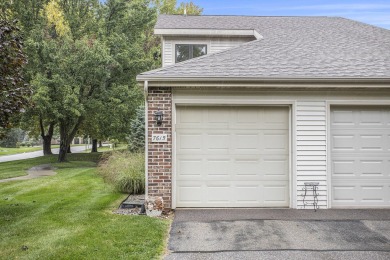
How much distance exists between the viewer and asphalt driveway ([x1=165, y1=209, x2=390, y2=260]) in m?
4.66

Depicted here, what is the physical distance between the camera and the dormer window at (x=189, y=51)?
1150cm

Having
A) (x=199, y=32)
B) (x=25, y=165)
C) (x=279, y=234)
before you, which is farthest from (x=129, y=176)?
(x=25, y=165)

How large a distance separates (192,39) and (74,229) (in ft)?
25.7

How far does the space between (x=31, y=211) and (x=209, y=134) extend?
4181mm

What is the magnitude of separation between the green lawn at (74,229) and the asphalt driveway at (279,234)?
0.52 metres

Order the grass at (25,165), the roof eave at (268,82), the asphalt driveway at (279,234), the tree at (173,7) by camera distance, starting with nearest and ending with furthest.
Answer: the asphalt driveway at (279,234)
the roof eave at (268,82)
the grass at (25,165)
the tree at (173,7)

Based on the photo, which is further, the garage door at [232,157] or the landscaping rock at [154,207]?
the garage door at [232,157]

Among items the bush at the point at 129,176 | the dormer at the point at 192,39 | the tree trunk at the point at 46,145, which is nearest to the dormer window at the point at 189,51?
the dormer at the point at 192,39

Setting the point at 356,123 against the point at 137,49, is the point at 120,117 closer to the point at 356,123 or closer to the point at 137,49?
the point at 137,49

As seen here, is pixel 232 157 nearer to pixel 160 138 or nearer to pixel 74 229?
pixel 160 138

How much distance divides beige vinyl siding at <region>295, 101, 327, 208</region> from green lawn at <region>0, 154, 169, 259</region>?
10.2 ft

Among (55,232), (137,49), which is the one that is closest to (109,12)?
(137,49)

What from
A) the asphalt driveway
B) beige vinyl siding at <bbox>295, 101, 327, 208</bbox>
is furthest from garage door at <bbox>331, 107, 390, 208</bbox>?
the asphalt driveway

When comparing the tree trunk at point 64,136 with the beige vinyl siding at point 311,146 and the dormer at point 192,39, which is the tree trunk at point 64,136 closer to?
the dormer at point 192,39
